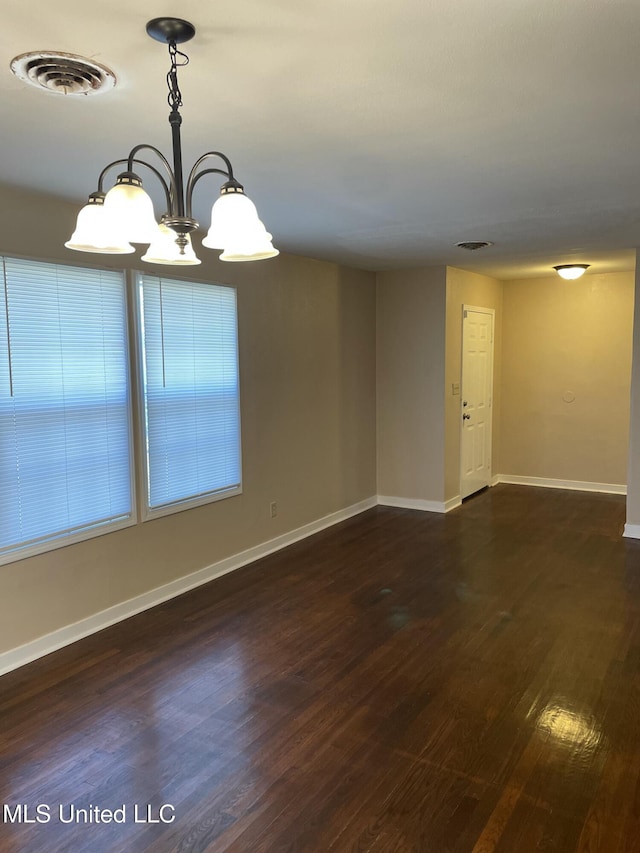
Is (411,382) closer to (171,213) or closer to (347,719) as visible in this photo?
(347,719)

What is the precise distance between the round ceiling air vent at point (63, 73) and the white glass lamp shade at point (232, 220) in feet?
2.06

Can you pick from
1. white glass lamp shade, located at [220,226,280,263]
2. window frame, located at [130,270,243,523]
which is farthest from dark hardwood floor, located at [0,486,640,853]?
white glass lamp shade, located at [220,226,280,263]

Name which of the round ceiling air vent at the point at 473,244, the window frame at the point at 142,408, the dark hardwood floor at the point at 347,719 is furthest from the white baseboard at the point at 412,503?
the window frame at the point at 142,408

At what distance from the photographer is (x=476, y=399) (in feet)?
21.4

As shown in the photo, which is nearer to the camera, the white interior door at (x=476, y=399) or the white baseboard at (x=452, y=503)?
the white baseboard at (x=452, y=503)

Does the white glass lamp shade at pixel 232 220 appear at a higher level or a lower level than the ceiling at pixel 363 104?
lower

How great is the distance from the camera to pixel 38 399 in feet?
10.1

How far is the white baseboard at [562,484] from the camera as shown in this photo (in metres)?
6.59

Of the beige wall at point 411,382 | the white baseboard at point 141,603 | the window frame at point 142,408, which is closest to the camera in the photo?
the white baseboard at point 141,603

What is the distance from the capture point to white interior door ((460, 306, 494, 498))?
621 cm

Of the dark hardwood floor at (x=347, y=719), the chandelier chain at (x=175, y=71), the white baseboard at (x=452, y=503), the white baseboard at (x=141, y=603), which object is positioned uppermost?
the chandelier chain at (x=175, y=71)

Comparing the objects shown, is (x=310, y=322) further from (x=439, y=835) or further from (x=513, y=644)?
(x=439, y=835)

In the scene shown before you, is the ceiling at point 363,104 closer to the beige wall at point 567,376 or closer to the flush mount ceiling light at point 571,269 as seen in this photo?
the flush mount ceiling light at point 571,269

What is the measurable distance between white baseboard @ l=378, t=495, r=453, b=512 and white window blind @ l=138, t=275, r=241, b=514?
2.25m
